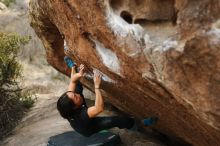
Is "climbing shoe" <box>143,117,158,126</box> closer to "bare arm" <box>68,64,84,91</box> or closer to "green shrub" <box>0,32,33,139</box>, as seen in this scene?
"bare arm" <box>68,64,84,91</box>

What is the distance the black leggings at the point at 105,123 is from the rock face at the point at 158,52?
0.43m

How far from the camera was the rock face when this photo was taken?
177 inches

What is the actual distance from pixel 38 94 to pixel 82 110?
8.43 meters

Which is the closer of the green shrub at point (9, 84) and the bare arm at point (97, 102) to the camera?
the bare arm at point (97, 102)

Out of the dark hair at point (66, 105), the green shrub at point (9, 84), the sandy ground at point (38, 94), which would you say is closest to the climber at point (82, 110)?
the dark hair at point (66, 105)

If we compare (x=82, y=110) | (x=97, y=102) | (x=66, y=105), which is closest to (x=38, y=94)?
(x=82, y=110)

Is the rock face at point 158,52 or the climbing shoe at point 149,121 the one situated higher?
the rock face at point 158,52

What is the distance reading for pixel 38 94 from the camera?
15156 millimetres

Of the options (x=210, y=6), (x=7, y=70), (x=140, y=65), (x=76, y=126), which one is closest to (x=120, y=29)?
(x=140, y=65)

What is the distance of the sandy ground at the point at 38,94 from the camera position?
364 inches

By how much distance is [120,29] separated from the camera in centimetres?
544

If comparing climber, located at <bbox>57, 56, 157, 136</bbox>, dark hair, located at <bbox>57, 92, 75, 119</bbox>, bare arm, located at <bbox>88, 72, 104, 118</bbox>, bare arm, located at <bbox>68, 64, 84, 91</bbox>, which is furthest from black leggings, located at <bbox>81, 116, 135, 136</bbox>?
bare arm, located at <bbox>68, 64, 84, 91</bbox>

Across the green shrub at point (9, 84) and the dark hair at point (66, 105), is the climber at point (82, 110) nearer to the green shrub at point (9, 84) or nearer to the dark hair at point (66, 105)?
the dark hair at point (66, 105)

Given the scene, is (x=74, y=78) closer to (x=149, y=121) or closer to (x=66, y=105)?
(x=66, y=105)
